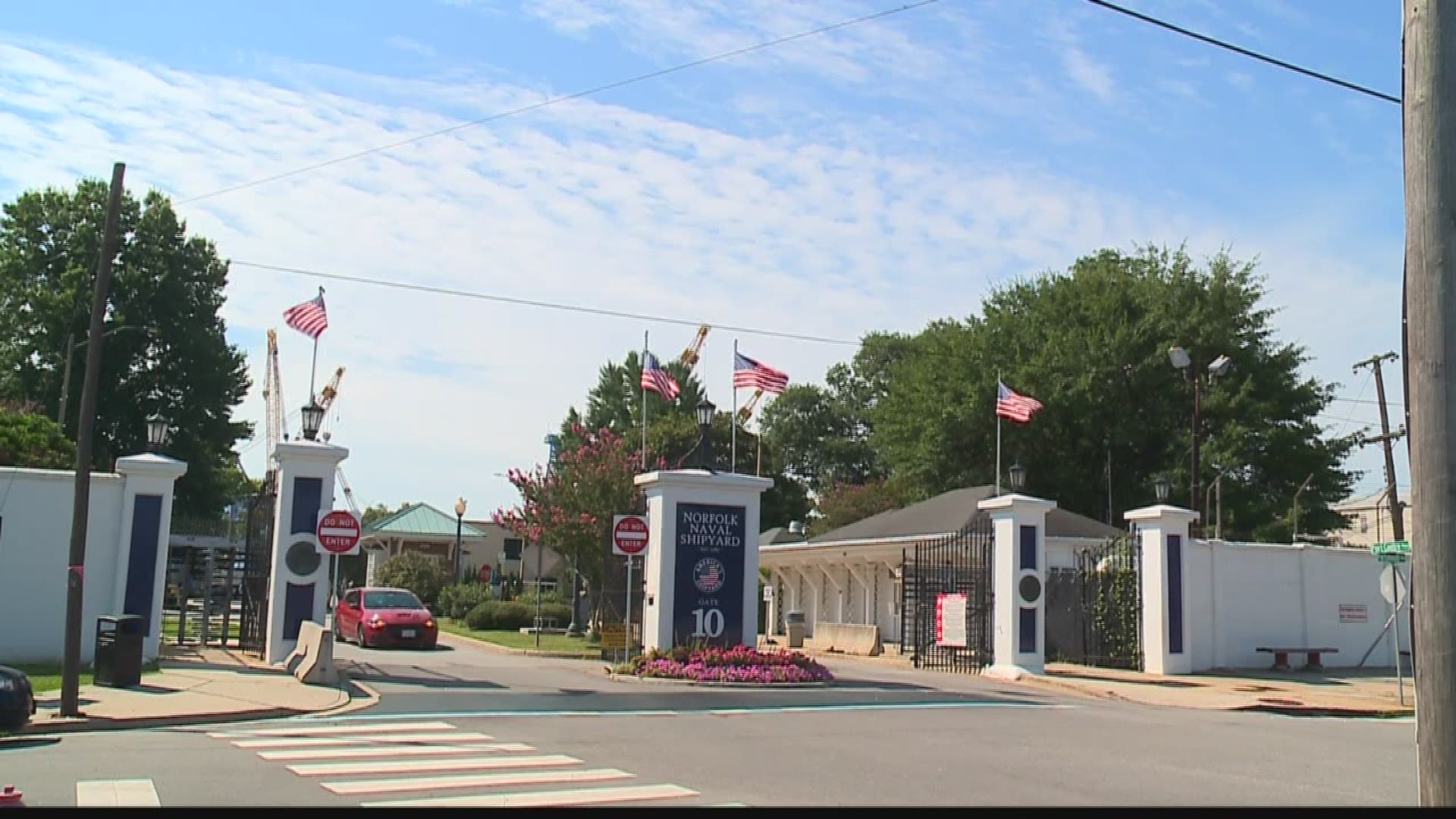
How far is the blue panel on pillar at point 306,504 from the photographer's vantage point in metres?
21.6

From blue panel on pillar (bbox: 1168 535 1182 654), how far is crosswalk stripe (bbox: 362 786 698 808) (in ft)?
63.9

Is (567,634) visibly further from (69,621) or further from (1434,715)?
(1434,715)

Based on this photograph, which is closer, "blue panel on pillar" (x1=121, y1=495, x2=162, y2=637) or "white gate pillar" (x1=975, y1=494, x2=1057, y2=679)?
"blue panel on pillar" (x1=121, y1=495, x2=162, y2=637)

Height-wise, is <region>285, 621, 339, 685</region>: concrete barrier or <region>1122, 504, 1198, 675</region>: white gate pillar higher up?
<region>1122, 504, 1198, 675</region>: white gate pillar

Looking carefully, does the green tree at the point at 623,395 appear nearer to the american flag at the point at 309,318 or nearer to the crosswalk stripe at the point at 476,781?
the american flag at the point at 309,318

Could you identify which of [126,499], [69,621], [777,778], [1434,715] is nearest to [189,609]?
[126,499]

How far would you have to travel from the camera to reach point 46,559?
825 inches

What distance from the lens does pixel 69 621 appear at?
1522cm

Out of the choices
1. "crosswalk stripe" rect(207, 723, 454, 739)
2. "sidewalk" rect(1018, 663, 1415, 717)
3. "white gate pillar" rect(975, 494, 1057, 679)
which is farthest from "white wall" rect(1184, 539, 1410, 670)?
"crosswalk stripe" rect(207, 723, 454, 739)

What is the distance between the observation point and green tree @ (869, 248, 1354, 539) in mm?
46219

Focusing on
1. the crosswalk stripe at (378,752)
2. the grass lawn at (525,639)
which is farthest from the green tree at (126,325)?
the crosswalk stripe at (378,752)

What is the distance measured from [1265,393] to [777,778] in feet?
135

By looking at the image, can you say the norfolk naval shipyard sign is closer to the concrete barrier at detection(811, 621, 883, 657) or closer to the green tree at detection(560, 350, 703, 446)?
the concrete barrier at detection(811, 621, 883, 657)

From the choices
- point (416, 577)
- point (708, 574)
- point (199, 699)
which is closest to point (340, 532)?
point (199, 699)
